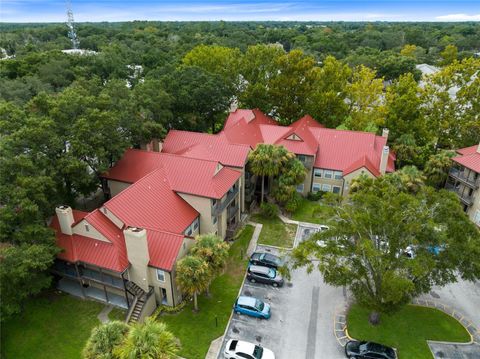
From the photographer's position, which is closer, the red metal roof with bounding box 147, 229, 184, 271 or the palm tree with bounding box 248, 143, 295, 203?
A: the red metal roof with bounding box 147, 229, 184, 271

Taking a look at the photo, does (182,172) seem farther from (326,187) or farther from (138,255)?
(326,187)

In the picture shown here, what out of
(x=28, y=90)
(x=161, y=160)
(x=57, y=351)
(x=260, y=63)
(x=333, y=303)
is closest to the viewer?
(x=57, y=351)

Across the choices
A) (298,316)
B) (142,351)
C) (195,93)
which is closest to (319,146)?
(195,93)

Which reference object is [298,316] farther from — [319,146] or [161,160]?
[319,146]

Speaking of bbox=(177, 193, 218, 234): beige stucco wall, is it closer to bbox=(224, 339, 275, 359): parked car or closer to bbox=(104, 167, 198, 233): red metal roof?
bbox=(104, 167, 198, 233): red metal roof

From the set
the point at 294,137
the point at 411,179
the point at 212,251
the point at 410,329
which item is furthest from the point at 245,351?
the point at 294,137

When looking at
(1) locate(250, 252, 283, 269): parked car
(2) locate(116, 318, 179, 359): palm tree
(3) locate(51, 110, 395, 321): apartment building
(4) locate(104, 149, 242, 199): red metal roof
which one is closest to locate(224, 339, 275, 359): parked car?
(2) locate(116, 318, 179, 359): palm tree
